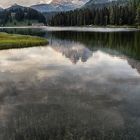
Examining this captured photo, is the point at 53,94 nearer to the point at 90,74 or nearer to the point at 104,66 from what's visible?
the point at 90,74

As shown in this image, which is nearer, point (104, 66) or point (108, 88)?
point (108, 88)

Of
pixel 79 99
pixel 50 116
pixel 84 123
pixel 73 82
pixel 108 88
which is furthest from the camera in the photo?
pixel 73 82

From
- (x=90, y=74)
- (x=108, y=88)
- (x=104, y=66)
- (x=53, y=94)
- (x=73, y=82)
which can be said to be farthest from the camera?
(x=104, y=66)

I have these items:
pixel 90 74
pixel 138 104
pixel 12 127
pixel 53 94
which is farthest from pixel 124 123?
pixel 90 74

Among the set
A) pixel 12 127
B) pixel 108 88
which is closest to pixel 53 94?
pixel 108 88

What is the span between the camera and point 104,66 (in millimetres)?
44531

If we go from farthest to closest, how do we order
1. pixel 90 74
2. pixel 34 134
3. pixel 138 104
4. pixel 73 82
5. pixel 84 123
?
pixel 90 74
pixel 73 82
pixel 138 104
pixel 84 123
pixel 34 134

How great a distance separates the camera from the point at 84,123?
65.6 ft

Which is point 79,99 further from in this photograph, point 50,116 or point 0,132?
point 0,132

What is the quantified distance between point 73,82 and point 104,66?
12388 millimetres

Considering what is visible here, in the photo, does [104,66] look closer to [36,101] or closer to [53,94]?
[53,94]

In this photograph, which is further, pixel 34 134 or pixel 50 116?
pixel 50 116

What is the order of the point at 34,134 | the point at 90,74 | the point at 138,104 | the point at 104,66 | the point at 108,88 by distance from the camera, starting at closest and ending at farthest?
the point at 34,134, the point at 138,104, the point at 108,88, the point at 90,74, the point at 104,66

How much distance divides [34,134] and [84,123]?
3181 mm
